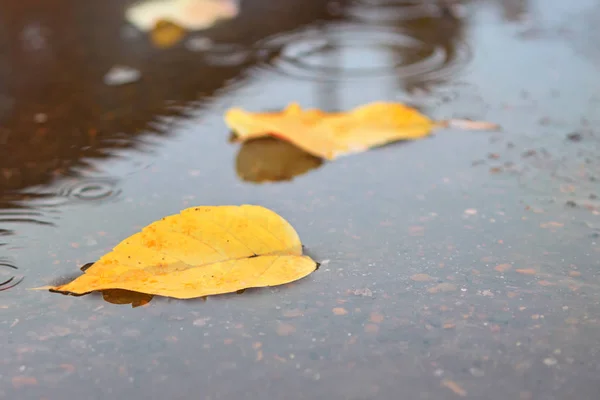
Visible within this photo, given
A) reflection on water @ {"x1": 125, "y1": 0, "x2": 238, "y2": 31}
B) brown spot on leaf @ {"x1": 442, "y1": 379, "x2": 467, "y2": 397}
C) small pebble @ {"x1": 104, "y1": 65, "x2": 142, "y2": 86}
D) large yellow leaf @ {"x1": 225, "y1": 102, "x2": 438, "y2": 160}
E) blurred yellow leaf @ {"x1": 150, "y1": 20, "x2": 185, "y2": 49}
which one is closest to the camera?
brown spot on leaf @ {"x1": 442, "y1": 379, "x2": 467, "y2": 397}

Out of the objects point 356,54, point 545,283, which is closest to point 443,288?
point 545,283

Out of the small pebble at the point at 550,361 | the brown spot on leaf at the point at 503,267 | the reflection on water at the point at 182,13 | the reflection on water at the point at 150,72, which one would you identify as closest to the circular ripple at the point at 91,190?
the reflection on water at the point at 150,72

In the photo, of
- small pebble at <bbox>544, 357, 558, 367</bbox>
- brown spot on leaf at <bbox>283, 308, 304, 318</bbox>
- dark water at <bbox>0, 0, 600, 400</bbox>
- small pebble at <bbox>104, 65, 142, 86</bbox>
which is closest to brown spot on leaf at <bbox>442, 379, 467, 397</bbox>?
dark water at <bbox>0, 0, 600, 400</bbox>

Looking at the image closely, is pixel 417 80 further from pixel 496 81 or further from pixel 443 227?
pixel 443 227

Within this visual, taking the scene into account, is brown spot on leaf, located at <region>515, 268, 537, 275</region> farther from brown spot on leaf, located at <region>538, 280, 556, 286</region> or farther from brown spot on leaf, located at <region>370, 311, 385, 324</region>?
brown spot on leaf, located at <region>370, 311, 385, 324</region>

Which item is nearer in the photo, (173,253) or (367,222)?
(173,253)

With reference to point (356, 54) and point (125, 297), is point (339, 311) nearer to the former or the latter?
point (125, 297)

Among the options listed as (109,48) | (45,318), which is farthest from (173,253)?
(109,48)
